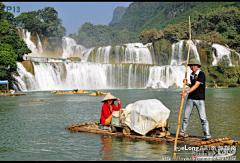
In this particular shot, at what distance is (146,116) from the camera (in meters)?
8.62

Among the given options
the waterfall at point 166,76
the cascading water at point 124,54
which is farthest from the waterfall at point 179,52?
the waterfall at point 166,76

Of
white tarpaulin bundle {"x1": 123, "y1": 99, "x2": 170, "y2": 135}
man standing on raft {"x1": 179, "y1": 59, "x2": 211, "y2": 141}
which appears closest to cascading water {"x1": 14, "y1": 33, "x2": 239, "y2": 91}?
white tarpaulin bundle {"x1": 123, "y1": 99, "x2": 170, "y2": 135}

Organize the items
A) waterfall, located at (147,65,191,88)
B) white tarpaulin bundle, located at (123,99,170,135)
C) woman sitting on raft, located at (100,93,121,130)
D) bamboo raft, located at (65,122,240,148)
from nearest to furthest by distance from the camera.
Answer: bamboo raft, located at (65,122,240,148), white tarpaulin bundle, located at (123,99,170,135), woman sitting on raft, located at (100,93,121,130), waterfall, located at (147,65,191,88)

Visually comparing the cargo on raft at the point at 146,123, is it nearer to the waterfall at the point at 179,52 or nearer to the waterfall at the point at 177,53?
the waterfall at the point at 179,52

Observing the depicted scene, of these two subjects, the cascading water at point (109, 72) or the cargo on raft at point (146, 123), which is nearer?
the cargo on raft at point (146, 123)

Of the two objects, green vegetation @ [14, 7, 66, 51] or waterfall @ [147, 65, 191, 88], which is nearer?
waterfall @ [147, 65, 191, 88]

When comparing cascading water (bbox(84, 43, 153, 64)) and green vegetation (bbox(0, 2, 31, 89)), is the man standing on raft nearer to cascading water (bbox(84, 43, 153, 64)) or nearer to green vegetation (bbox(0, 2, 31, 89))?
green vegetation (bbox(0, 2, 31, 89))

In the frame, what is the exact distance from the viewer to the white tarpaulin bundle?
8.55 m

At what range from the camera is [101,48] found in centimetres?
6266

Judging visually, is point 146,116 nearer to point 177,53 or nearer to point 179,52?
point 179,52

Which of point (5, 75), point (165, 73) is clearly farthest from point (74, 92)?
point (165, 73)

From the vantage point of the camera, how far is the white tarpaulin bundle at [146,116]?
8547 millimetres

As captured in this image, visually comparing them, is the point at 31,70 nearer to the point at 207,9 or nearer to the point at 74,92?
the point at 74,92

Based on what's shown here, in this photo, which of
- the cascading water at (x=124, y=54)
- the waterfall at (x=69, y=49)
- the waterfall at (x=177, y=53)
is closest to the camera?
the waterfall at (x=177, y=53)
